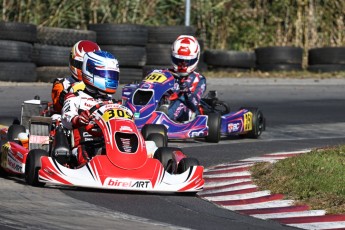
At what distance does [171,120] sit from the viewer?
12.2 m

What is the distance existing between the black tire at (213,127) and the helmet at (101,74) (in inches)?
127

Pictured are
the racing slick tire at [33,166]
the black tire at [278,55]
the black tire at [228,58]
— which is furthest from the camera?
the black tire at [278,55]

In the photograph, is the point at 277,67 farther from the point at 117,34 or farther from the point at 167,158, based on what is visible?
the point at 167,158

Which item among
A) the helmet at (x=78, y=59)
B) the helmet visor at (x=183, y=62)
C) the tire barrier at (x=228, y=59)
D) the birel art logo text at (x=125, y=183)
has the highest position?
the helmet at (x=78, y=59)

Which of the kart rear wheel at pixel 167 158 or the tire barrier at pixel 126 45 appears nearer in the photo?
the kart rear wheel at pixel 167 158

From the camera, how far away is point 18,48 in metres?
16.9

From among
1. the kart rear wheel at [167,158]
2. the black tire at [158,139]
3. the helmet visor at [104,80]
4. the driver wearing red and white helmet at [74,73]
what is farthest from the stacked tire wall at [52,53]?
the kart rear wheel at [167,158]

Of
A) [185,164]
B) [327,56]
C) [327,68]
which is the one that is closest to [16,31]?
[327,56]

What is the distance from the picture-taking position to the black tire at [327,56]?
69.8ft

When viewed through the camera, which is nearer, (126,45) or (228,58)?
(126,45)

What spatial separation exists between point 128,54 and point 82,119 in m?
9.54

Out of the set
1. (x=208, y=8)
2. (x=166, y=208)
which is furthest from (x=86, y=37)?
(x=166, y=208)

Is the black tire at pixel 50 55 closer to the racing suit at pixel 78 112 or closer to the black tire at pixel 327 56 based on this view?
the black tire at pixel 327 56

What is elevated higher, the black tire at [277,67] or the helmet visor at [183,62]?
the helmet visor at [183,62]
